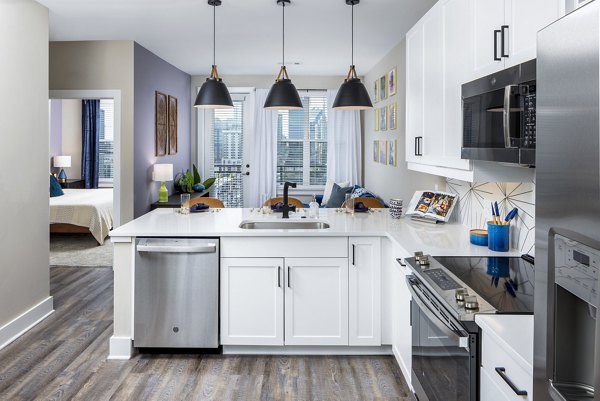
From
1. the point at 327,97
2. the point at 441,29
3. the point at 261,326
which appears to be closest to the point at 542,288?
the point at 441,29

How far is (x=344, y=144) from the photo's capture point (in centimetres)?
786

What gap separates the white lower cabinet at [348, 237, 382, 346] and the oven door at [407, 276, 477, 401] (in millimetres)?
789

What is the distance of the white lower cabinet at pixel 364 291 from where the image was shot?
314cm

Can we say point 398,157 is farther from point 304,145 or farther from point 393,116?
point 304,145

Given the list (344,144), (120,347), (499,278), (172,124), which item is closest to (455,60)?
(499,278)

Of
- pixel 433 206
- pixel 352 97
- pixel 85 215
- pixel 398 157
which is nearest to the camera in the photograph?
pixel 433 206

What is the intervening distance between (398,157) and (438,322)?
12.4 ft

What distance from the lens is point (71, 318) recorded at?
4008 mm

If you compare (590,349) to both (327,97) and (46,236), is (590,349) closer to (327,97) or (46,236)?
(46,236)

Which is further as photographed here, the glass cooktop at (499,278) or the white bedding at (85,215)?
the white bedding at (85,215)

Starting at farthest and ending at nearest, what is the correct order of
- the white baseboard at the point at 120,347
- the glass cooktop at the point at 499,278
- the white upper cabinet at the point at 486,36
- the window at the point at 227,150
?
1. the window at the point at 227,150
2. the white baseboard at the point at 120,347
3. the white upper cabinet at the point at 486,36
4. the glass cooktop at the point at 499,278

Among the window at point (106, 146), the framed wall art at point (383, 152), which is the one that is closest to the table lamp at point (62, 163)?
the window at point (106, 146)

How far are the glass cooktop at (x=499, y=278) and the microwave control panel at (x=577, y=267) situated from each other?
28.1 inches

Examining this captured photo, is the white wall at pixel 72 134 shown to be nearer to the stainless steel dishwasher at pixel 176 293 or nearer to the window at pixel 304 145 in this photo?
the window at pixel 304 145
